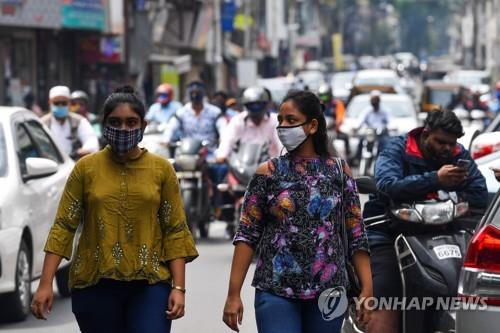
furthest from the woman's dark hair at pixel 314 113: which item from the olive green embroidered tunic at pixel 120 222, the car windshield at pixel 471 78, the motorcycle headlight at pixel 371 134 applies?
the car windshield at pixel 471 78

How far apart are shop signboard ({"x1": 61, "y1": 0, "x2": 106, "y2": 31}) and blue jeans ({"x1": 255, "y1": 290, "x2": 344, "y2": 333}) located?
1109 inches

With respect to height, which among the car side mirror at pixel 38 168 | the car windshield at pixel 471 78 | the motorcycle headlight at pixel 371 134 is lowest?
the car windshield at pixel 471 78

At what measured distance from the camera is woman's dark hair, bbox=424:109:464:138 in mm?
7457

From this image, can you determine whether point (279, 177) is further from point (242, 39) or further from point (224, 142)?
point (242, 39)

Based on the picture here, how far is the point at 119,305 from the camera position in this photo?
6117mm

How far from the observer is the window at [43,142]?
1160 cm

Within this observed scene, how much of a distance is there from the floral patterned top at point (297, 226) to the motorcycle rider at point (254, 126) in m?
8.29

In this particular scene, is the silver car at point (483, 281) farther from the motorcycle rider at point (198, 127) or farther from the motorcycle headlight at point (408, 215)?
the motorcycle rider at point (198, 127)

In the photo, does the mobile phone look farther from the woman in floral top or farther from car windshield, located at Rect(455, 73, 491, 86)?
car windshield, located at Rect(455, 73, 491, 86)

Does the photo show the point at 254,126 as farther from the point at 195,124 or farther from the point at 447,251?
the point at 447,251

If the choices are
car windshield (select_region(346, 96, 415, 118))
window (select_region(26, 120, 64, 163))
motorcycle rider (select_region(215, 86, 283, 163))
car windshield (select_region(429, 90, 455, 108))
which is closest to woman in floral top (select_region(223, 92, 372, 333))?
window (select_region(26, 120, 64, 163))

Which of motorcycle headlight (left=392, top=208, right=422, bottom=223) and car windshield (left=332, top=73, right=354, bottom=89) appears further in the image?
car windshield (left=332, top=73, right=354, bottom=89)

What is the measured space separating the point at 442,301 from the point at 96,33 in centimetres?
3216

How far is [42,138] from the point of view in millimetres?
11828
